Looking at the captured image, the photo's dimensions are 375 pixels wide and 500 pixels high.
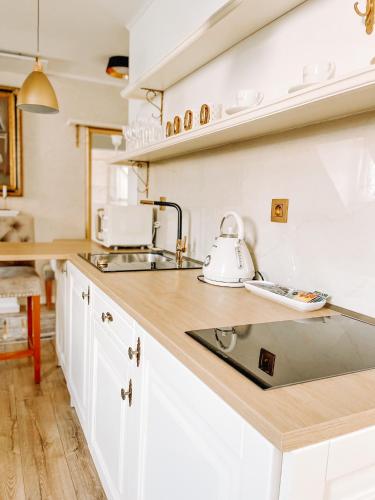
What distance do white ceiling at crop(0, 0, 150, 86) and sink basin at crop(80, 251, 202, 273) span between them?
1.63m

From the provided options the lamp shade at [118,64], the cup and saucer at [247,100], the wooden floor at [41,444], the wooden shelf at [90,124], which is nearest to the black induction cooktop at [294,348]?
the cup and saucer at [247,100]

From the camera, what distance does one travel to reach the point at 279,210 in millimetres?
1524

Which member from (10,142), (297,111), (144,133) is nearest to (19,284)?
(144,133)

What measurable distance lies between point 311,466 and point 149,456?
62 cm

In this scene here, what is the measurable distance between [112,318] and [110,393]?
282mm

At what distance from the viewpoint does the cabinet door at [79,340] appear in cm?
184

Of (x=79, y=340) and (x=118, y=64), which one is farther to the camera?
(x=118, y=64)

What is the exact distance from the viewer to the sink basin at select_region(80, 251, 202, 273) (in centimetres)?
190

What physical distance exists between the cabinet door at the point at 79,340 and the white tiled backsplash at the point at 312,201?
727 millimetres

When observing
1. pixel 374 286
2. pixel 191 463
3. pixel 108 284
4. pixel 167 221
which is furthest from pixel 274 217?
pixel 167 221

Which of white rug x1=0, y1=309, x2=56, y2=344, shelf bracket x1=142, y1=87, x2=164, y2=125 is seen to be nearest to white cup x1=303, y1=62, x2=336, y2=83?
shelf bracket x1=142, y1=87, x2=164, y2=125

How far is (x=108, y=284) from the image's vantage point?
59.8 inches

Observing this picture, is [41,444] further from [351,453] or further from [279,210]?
[351,453]

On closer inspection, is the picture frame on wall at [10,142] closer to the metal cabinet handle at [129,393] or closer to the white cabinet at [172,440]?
the white cabinet at [172,440]
